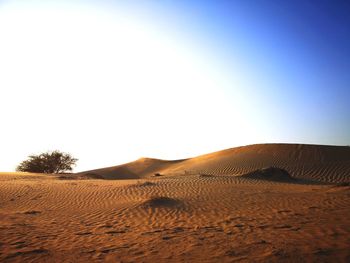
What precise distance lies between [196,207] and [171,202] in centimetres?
108

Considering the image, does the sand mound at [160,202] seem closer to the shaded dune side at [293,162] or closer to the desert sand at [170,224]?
the desert sand at [170,224]

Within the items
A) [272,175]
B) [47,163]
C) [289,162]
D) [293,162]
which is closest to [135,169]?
[47,163]

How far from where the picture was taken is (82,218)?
8461 mm

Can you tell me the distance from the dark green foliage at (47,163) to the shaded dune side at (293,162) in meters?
15.3

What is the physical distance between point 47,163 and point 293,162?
27.3m

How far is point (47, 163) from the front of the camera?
1283 inches

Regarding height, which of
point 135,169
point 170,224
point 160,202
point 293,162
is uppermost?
point 135,169

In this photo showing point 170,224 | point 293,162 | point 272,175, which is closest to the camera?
point 170,224

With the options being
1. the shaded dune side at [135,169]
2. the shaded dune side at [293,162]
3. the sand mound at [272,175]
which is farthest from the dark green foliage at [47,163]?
the sand mound at [272,175]

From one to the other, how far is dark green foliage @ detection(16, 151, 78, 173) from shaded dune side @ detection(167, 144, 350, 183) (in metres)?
15.3

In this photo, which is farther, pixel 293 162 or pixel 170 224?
pixel 293 162

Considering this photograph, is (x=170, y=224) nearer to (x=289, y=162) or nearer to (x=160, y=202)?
(x=160, y=202)

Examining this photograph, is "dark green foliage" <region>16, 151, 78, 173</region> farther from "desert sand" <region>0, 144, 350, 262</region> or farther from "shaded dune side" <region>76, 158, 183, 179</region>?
"desert sand" <region>0, 144, 350, 262</region>

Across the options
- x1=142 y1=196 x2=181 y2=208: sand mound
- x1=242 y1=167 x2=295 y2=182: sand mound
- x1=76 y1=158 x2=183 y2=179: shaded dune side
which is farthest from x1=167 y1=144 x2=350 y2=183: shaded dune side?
x1=142 y1=196 x2=181 y2=208: sand mound
